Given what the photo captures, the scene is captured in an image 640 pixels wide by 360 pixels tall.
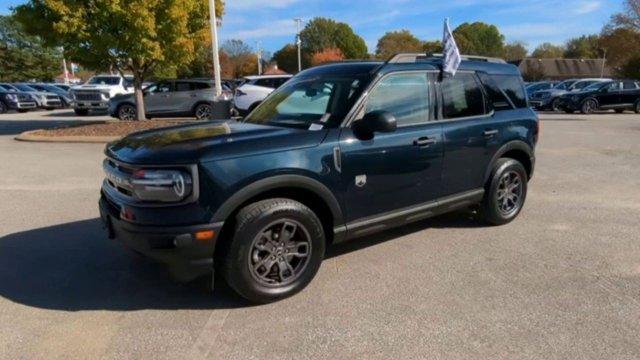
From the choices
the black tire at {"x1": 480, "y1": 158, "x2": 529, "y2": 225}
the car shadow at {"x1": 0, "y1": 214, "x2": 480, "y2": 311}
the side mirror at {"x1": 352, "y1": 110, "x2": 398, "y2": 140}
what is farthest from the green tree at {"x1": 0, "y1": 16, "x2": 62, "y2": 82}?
the side mirror at {"x1": 352, "y1": 110, "x2": 398, "y2": 140}

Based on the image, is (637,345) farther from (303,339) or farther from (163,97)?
(163,97)

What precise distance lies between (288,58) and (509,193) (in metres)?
98.5

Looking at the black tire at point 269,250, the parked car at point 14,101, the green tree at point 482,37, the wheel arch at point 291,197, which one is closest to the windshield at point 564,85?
the wheel arch at point 291,197

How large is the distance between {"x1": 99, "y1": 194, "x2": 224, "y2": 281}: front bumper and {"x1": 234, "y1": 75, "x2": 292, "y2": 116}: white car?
45.4 ft

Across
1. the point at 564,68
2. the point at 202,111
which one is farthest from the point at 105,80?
the point at 564,68

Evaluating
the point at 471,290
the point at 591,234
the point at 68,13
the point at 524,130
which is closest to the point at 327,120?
the point at 471,290

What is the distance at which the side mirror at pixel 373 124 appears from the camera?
4.05m

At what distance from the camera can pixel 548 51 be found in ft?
389

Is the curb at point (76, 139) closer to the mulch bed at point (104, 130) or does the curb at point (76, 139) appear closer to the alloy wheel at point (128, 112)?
the mulch bed at point (104, 130)

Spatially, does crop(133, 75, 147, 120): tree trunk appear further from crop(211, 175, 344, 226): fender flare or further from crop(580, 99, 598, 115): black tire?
crop(580, 99, 598, 115): black tire

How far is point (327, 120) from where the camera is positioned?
4.27 meters

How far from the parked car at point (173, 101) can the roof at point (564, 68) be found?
263 feet

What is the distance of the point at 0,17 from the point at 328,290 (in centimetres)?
8572

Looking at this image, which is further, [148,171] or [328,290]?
[328,290]
